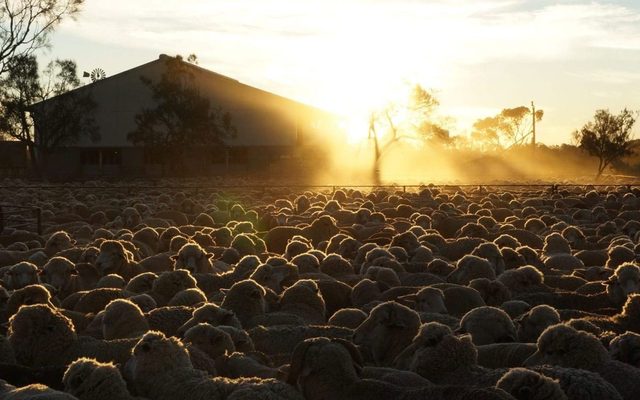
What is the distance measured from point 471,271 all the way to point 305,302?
98.7 inches

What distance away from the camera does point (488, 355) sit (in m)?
6.75

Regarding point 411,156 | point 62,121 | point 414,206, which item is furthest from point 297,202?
point 411,156

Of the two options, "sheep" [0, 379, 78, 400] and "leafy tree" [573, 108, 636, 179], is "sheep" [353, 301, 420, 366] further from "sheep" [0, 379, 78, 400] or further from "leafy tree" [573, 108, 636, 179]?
"leafy tree" [573, 108, 636, 179]

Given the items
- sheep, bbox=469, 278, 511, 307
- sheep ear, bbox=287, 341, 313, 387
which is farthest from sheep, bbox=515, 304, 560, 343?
sheep ear, bbox=287, 341, 313, 387

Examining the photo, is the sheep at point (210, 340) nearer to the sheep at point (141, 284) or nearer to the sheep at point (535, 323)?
the sheep at point (535, 323)

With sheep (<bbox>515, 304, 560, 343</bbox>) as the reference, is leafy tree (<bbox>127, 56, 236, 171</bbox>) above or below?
above

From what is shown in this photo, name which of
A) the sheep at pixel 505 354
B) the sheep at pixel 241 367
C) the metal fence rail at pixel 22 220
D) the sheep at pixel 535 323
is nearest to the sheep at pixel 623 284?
the sheep at pixel 535 323

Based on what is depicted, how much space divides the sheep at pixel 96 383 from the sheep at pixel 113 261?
6.14 metres

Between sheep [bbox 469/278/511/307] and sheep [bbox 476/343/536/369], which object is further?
sheep [bbox 469/278/511/307]

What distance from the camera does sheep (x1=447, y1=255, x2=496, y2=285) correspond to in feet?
34.9

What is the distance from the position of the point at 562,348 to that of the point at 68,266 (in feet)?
22.8

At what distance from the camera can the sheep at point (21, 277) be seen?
420 inches

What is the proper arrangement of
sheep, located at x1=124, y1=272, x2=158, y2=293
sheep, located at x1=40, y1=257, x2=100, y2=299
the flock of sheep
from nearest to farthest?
the flock of sheep → sheep, located at x1=124, y1=272, x2=158, y2=293 → sheep, located at x1=40, y1=257, x2=100, y2=299

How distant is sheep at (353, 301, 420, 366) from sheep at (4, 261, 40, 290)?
5.14m
